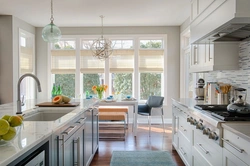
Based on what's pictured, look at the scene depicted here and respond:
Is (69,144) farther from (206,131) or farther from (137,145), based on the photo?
(137,145)

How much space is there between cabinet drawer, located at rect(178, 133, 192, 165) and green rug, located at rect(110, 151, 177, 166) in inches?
10.6

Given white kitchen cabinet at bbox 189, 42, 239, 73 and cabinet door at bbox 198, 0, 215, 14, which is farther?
white kitchen cabinet at bbox 189, 42, 239, 73

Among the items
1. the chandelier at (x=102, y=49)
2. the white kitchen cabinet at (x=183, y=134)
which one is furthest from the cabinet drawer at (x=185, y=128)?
the chandelier at (x=102, y=49)

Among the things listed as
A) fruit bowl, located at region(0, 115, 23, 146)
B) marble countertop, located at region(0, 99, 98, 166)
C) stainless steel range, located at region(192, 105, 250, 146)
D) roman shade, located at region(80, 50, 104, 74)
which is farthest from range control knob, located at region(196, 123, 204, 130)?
roman shade, located at region(80, 50, 104, 74)

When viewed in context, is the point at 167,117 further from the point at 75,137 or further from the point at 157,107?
the point at 75,137

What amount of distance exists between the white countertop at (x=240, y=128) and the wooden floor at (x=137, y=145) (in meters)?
1.68

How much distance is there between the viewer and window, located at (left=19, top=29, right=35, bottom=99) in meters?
5.43

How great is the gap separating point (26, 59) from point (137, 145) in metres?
3.66

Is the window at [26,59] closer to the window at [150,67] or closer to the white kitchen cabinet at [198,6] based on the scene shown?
the window at [150,67]

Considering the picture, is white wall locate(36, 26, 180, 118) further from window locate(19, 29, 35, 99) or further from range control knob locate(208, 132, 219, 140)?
range control knob locate(208, 132, 219, 140)

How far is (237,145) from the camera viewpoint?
148cm

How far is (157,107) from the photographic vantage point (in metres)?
4.80

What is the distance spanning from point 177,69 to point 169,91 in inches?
25.1

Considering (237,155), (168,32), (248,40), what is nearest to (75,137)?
(237,155)
